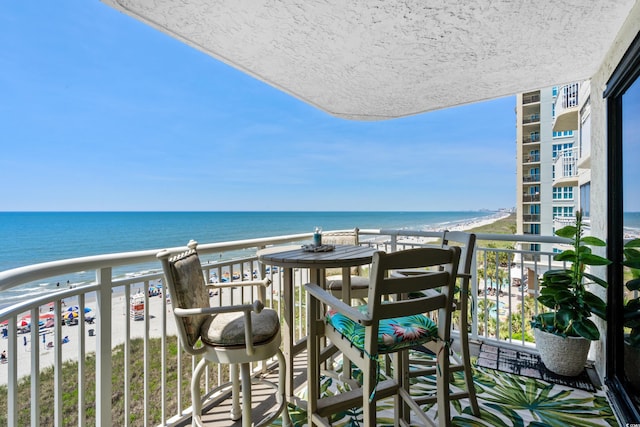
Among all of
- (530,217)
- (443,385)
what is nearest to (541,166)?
(530,217)

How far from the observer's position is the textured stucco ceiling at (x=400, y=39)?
1.75 m

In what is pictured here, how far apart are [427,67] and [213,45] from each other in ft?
5.31

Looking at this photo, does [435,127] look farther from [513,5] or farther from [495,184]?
[513,5]

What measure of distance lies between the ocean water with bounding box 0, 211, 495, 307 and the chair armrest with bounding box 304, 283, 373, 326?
18.1m

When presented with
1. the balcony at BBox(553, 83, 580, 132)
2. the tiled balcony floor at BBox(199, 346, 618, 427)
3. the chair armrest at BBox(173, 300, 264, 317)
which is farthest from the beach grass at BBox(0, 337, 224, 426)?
the balcony at BBox(553, 83, 580, 132)

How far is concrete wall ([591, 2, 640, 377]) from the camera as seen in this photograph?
7.01 ft

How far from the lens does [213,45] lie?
2.15 m

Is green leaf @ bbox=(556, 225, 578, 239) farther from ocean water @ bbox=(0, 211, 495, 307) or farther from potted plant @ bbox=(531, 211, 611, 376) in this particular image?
ocean water @ bbox=(0, 211, 495, 307)

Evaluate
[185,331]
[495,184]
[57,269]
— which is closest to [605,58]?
[185,331]

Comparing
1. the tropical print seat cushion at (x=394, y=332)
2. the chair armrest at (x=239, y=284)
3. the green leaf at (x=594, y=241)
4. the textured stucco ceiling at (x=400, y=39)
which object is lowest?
the tropical print seat cushion at (x=394, y=332)

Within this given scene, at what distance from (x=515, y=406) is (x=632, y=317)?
3.09 feet

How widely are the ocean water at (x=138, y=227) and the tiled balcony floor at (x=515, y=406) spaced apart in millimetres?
17185

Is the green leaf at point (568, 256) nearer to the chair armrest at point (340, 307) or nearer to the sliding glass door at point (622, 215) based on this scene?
the sliding glass door at point (622, 215)

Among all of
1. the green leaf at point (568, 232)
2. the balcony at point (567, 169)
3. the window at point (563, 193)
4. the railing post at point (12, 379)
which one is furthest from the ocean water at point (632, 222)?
the window at point (563, 193)
